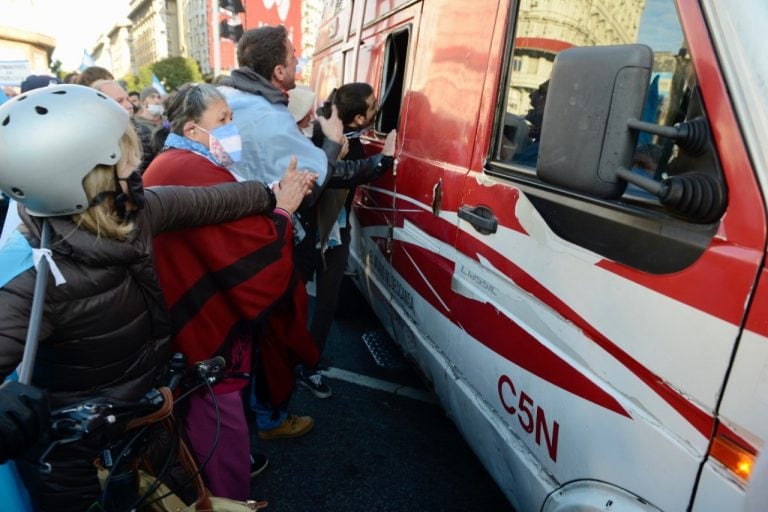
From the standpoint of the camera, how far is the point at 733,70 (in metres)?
1.08

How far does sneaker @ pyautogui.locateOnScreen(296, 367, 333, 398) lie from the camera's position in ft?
11.4

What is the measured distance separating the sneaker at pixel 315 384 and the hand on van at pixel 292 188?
1.66 meters

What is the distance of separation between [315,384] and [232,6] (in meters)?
16.9

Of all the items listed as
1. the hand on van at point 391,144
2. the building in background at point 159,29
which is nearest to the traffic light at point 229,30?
the hand on van at point 391,144

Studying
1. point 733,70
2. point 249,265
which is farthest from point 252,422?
point 733,70

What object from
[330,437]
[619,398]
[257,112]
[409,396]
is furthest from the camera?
[409,396]

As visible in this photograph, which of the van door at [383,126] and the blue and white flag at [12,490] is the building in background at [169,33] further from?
the blue and white flag at [12,490]

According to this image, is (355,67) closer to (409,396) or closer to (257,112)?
(257,112)

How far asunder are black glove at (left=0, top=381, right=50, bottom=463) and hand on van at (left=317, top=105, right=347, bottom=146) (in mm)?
2158

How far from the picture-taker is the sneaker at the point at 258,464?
2.71m

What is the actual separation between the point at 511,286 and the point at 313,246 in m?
1.71

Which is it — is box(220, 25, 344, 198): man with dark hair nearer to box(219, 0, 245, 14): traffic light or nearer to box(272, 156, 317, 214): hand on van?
box(272, 156, 317, 214): hand on van

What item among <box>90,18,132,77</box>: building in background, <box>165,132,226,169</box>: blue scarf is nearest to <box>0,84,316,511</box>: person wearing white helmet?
<box>165,132,226,169</box>: blue scarf

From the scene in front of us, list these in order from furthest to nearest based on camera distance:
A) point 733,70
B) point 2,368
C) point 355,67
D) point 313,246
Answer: point 355,67
point 313,246
point 2,368
point 733,70
